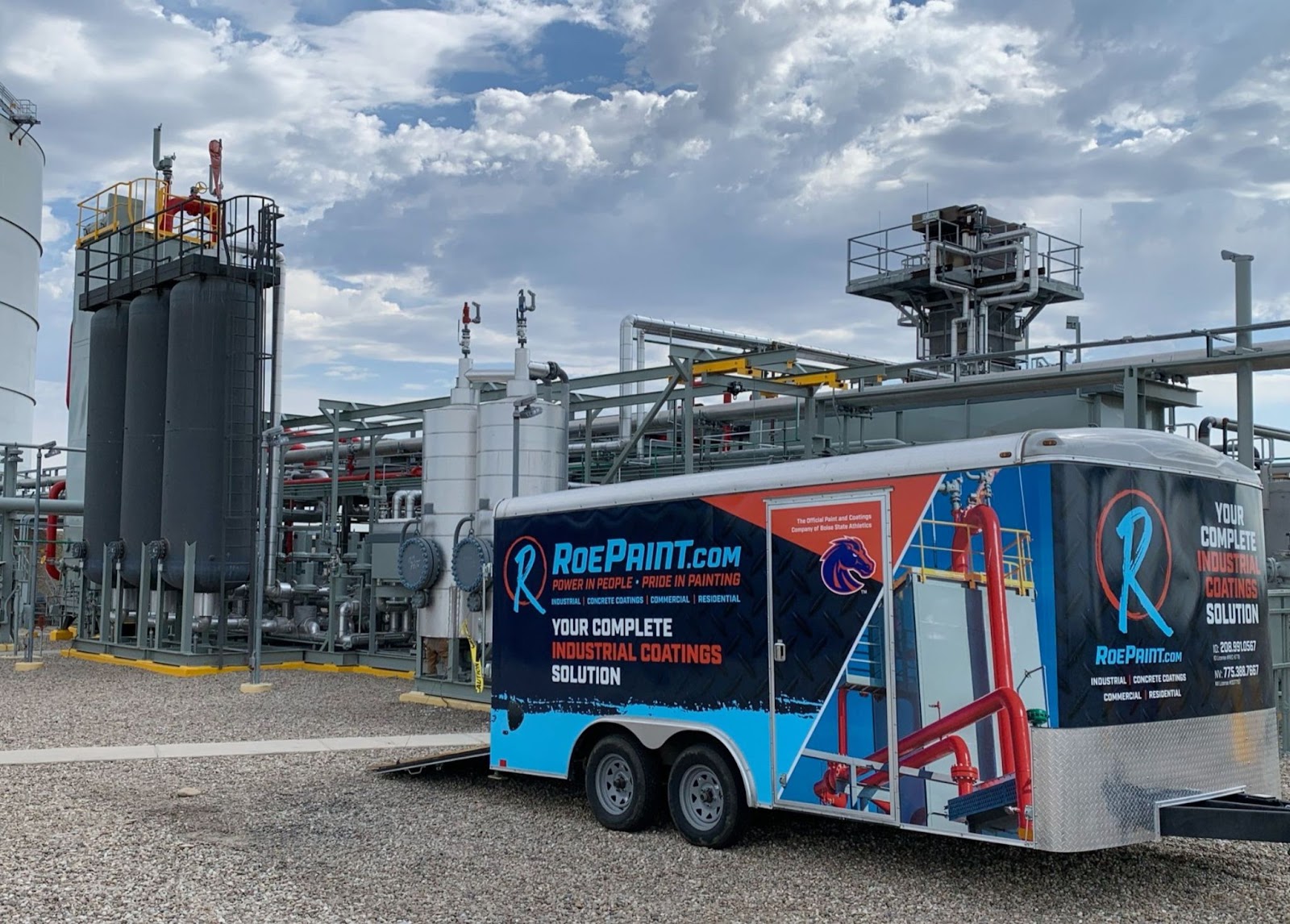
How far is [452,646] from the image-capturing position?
632 inches

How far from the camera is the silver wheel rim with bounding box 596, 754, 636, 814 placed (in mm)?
9094

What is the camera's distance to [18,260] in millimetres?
38656

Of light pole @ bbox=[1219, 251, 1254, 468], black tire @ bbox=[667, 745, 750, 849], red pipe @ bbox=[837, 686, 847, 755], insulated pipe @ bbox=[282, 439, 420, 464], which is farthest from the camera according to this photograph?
insulated pipe @ bbox=[282, 439, 420, 464]

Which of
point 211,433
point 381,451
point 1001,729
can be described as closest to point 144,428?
point 211,433

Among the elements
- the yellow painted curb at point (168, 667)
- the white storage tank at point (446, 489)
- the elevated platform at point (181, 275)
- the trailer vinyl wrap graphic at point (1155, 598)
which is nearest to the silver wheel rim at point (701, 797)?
the trailer vinyl wrap graphic at point (1155, 598)

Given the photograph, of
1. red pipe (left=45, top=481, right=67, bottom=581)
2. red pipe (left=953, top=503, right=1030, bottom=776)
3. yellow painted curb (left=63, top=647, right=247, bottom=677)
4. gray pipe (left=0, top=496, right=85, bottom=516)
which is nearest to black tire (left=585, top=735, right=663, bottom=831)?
red pipe (left=953, top=503, right=1030, bottom=776)

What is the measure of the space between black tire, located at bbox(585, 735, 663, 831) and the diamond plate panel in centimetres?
299

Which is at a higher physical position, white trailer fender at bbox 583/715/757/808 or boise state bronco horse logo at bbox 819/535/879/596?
boise state bronco horse logo at bbox 819/535/879/596

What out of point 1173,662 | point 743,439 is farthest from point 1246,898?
point 743,439

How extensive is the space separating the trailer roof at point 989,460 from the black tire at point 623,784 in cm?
184

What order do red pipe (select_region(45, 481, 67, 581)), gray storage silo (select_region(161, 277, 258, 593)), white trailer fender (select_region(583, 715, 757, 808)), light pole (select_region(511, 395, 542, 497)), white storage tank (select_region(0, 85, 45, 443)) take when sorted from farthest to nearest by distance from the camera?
1. white storage tank (select_region(0, 85, 45, 443))
2. red pipe (select_region(45, 481, 67, 581))
3. gray storage silo (select_region(161, 277, 258, 593))
4. light pole (select_region(511, 395, 542, 497))
5. white trailer fender (select_region(583, 715, 757, 808))

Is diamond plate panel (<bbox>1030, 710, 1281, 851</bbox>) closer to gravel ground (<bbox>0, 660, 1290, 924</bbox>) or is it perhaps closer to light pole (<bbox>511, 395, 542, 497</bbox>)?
gravel ground (<bbox>0, 660, 1290, 924</bbox>)

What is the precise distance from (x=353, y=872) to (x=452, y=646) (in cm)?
805

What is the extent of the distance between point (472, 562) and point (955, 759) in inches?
339
